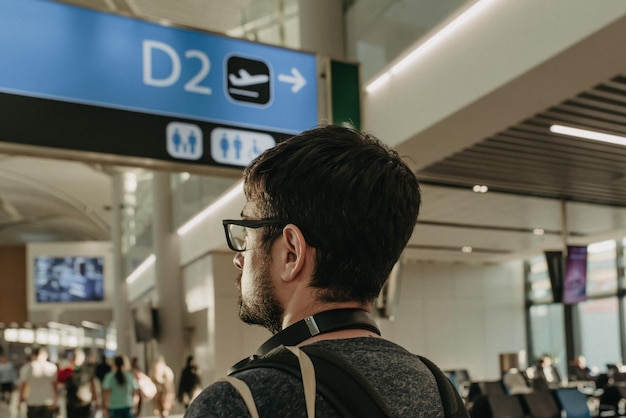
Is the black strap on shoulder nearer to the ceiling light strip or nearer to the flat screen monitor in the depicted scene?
the ceiling light strip

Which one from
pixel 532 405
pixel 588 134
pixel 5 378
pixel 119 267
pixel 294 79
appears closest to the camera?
pixel 294 79

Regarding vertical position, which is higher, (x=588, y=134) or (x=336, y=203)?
(x=588, y=134)

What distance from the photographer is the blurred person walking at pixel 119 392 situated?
30.5ft

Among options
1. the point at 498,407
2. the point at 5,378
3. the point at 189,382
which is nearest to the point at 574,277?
the point at 498,407

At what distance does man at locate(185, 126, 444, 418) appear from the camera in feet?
3.18

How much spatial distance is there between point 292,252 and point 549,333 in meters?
21.5

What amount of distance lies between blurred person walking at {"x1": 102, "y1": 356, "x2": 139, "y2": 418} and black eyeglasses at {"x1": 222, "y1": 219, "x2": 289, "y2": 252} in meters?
8.82

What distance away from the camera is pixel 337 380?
88cm

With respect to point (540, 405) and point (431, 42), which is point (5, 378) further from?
point (431, 42)

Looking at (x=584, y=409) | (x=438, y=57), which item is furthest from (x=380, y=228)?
(x=584, y=409)

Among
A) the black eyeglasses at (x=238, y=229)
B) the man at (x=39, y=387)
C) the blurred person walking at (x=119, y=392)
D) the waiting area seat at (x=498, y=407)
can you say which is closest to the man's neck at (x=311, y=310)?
the black eyeglasses at (x=238, y=229)

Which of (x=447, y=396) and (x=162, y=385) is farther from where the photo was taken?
(x=162, y=385)

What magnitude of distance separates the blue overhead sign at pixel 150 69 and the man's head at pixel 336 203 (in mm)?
3047

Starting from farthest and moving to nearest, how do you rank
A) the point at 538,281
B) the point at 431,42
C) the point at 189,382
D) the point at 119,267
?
the point at 119,267 → the point at 538,281 → the point at 189,382 → the point at 431,42
